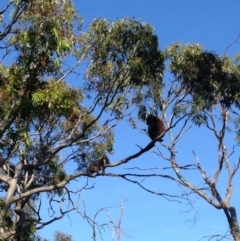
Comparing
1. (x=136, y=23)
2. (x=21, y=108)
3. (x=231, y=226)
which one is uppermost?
(x=136, y=23)

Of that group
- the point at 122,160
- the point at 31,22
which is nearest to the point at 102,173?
the point at 122,160

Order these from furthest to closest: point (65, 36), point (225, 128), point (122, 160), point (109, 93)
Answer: point (225, 128), point (109, 93), point (122, 160), point (65, 36)

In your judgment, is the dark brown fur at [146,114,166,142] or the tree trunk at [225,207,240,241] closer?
the dark brown fur at [146,114,166,142]

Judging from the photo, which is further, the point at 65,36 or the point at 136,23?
the point at 136,23

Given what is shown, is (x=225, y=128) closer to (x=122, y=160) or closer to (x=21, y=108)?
(x=122, y=160)

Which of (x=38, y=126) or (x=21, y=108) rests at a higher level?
(x=38, y=126)

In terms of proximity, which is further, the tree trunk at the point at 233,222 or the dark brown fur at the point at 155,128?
the tree trunk at the point at 233,222

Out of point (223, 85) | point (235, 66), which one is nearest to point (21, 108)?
point (223, 85)

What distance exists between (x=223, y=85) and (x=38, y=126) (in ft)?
15.0

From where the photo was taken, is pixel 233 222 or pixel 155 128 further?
pixel 233 222

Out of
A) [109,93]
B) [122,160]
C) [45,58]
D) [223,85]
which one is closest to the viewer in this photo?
[45,58]

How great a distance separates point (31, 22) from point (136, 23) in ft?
7.55

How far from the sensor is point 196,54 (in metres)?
13.9

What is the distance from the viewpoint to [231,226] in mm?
15258
